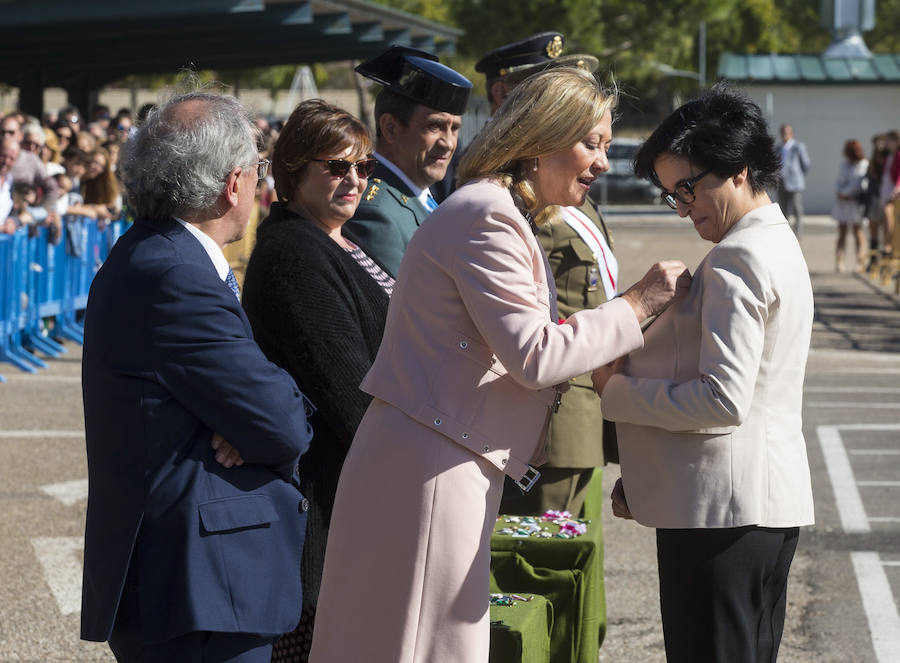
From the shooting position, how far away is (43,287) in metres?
11.9

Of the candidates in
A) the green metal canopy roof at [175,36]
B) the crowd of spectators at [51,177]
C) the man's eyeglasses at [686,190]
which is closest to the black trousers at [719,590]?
the man's eyeglasses at [686,190]

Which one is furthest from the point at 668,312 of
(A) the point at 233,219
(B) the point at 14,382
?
(B) the point at 14,382

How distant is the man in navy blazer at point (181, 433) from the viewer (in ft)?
9.11

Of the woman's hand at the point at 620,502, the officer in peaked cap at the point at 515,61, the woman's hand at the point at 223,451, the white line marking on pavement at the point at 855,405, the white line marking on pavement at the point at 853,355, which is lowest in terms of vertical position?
the white line marking on pavement at the point at 853,355

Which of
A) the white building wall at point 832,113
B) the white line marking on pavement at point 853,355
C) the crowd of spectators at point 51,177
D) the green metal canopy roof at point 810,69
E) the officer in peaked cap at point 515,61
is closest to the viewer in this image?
the officer in peaked cap at point 515,61

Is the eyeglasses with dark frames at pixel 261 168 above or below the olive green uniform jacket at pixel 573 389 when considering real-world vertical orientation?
above

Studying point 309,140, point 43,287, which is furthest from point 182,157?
point 43,287

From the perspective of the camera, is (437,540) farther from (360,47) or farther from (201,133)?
(360,47)

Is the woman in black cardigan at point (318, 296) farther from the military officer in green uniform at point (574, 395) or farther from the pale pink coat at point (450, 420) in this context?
the military officer in green uniform at point (574, 395)

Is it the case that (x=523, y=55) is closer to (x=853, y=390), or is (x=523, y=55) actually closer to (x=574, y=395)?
(x=574, y=395)

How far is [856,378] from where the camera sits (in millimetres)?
11617

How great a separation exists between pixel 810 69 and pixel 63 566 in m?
34.5

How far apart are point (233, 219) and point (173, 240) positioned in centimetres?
18

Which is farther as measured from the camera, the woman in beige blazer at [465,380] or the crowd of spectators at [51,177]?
the crowd of spectators at [51,177]
